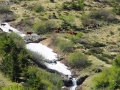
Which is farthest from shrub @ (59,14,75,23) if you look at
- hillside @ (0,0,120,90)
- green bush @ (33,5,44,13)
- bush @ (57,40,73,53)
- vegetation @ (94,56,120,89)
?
vegetation @ (94,56,120,89)

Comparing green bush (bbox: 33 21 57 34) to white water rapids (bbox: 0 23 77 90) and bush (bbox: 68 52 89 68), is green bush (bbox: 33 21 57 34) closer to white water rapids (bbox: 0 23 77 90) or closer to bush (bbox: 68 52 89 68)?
white water rapids (bbox: 0 23 77 90)

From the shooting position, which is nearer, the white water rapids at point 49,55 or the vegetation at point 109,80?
the vegetation at point 109,80

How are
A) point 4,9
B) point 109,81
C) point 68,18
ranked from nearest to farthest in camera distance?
point 109,81, point 68,18, point 4,9

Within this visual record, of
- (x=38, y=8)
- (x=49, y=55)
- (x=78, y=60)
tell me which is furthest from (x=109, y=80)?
(x=38, y=8)

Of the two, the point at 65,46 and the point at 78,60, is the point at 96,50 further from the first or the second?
the point at 78,60

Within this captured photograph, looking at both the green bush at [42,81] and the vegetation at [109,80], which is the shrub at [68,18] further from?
the vegetation at [109,80]

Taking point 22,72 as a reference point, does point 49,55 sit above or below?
below

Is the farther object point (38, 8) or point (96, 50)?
point (38, 8)

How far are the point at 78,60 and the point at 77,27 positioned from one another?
3720 centimetres

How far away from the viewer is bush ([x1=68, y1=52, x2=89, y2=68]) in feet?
357

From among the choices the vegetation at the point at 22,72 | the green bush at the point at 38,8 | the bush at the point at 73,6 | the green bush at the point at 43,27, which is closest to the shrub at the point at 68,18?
the green bush at the point at 43,27

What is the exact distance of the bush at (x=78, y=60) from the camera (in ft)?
357

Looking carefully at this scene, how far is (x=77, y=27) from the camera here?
143000 mm

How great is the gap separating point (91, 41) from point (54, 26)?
19843 millimetres
